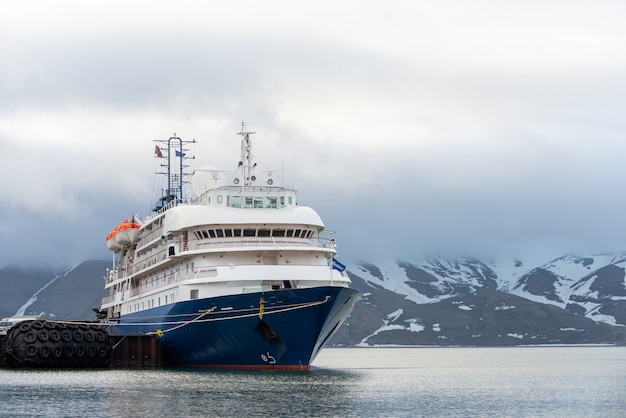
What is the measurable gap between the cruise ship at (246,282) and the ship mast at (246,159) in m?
0.07

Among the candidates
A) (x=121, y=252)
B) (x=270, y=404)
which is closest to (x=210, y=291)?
(x=270, y=404)

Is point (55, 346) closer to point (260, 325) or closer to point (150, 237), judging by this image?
point (150, 237)

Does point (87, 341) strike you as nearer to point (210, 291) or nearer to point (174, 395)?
point (210, 291)

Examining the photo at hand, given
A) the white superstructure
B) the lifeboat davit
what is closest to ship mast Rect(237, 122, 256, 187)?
the white superstructure

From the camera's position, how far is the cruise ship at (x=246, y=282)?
212 ft

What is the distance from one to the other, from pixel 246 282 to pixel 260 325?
3649 millimetres

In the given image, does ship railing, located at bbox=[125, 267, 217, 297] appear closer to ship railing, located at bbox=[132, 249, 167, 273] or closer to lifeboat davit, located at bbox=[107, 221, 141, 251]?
ship railing, located at bbox=[132, 249, 167, 273]

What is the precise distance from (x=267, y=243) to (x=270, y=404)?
65.4 feet

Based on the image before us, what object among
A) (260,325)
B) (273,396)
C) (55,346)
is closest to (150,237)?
(55,346)

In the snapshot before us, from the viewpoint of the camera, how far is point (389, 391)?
6397 cm

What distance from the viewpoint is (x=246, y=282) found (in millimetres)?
67375

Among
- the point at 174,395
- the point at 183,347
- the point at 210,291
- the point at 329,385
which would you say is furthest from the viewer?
the point at 183,347

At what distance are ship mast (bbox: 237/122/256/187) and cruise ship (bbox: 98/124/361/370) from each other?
0.25ft

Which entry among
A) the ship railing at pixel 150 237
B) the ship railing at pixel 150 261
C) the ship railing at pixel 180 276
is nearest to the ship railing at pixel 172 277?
the ship railing at pixel 180 276
